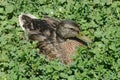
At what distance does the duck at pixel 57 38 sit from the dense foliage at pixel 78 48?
22 centimetres

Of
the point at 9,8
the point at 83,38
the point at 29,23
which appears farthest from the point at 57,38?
the point at 9,8

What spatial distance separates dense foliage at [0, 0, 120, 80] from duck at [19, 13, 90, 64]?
0.22 m

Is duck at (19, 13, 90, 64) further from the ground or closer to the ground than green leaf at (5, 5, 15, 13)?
closer to the ground

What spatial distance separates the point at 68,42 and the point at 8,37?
44.3 inches

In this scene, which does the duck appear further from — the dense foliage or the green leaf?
the green leaf

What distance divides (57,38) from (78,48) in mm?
534

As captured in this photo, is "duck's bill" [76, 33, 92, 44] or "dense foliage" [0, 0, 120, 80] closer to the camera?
"dense foliage" [0, 0, 120, 80]

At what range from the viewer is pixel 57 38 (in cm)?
770

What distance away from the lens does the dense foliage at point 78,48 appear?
685 cm

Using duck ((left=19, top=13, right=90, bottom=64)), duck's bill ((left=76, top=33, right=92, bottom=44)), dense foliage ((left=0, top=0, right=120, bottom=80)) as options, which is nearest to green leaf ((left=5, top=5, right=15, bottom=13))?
dense foliage ((left=0, top=0, right=120, bottom=80))

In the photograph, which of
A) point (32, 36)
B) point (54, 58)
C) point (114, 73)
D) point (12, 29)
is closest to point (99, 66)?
point (114, 73)

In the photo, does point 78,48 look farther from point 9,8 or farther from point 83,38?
point 9,8

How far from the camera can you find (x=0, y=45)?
7754 mm

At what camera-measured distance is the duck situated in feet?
24.8
